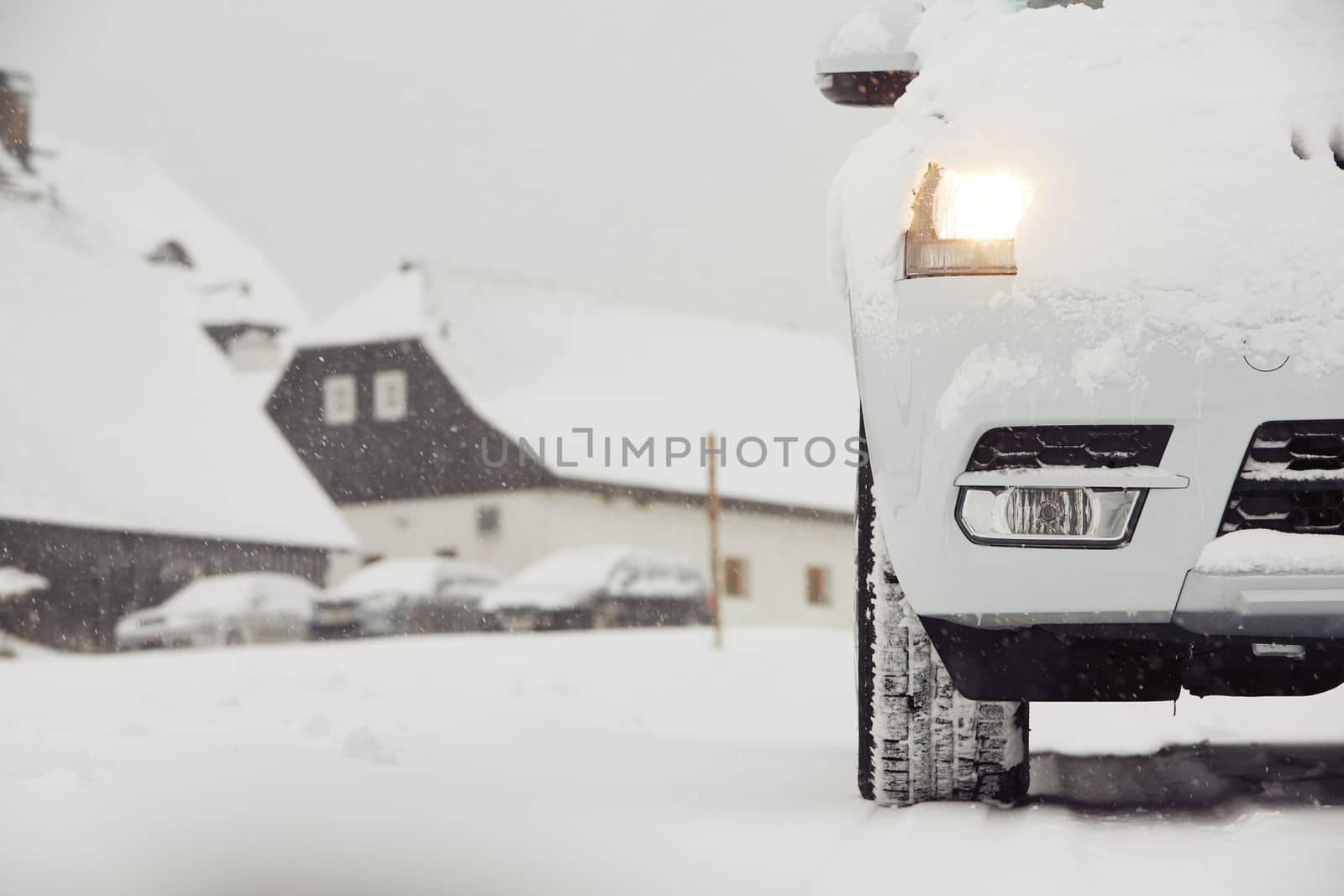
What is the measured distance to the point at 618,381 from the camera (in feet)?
135

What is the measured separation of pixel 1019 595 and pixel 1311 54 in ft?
3.66

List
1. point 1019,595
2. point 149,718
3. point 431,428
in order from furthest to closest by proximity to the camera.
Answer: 1. point 431,428
2. point 149,718
3. point 1019,595

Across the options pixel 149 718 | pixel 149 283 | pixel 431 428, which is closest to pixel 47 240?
pixel 149 283

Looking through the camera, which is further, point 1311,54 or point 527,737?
point 527,737

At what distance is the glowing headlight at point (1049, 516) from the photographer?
9.49 feet

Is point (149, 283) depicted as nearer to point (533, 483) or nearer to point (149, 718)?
point (533, 483)

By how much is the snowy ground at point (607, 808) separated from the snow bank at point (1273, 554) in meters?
0.50

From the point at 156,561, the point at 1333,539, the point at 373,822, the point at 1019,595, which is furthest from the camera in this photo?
the point at 156,561

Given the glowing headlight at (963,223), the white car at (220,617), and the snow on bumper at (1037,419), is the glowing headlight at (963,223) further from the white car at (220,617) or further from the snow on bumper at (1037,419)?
the white car at (220,617)

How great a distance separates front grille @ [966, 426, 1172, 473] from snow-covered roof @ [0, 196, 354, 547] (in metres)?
24.2

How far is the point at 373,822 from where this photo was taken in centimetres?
328

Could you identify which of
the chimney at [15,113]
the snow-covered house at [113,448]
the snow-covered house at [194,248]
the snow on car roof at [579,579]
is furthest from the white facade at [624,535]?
the snow-covered house at [194,248]

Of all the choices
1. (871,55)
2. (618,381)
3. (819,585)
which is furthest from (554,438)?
(871,55)

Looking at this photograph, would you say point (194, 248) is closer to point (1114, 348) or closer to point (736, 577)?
point (736, 577)
